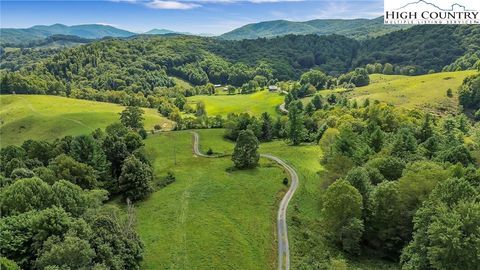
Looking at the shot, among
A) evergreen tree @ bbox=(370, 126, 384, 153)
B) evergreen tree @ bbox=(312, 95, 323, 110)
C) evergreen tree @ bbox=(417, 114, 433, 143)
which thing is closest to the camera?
evergreen tree @ bbox=(370, 126, 384, 153)

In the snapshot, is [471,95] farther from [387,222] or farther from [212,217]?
[212,217]

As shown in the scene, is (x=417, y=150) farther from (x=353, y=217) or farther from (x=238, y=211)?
(x=238, y=211)

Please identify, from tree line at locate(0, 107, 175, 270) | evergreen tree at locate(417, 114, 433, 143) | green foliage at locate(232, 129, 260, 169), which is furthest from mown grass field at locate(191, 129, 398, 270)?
evergreen tree at locate(417, 114, 433, 143)

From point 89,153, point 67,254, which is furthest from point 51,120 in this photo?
point 67,254

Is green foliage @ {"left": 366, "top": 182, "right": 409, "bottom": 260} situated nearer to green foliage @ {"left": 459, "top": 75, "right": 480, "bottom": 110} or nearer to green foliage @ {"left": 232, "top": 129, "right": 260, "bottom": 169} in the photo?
green foliage @ {"left": 232, "top": 129, "right": 260, "bottom": 169}

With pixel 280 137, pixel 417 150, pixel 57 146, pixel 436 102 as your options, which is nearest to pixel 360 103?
pixel 436 102

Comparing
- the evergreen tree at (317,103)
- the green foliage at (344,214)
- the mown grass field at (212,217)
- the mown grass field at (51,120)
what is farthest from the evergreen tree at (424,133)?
the mown grass field at (51,120)
